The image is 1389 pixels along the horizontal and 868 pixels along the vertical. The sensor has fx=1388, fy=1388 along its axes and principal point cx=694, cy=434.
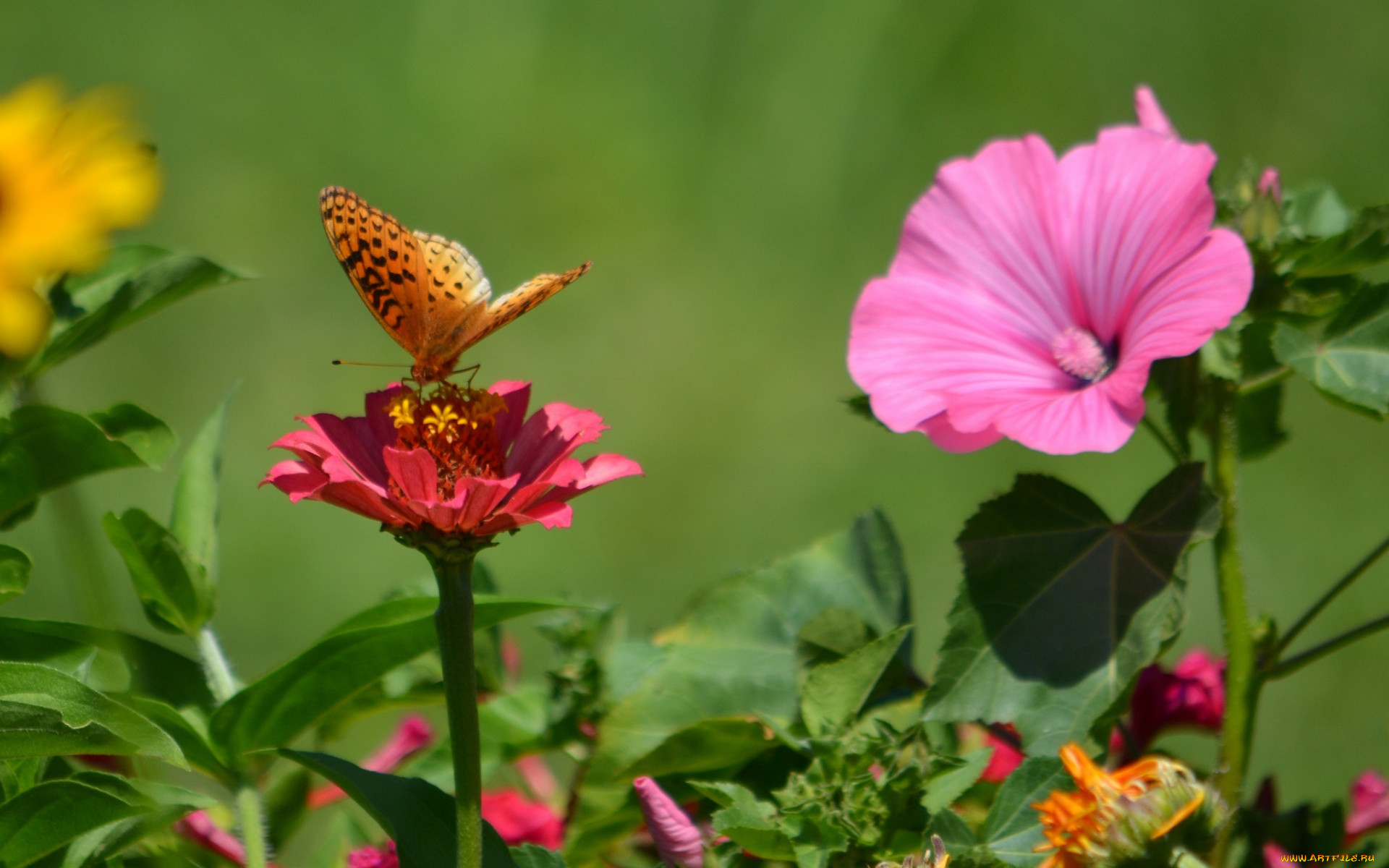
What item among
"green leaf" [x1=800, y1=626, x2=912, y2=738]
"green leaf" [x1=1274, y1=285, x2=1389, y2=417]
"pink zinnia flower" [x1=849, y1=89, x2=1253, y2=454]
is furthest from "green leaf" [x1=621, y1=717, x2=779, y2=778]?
"green leaf" [x1=1274, y1=285, x2=1389, y2=417]

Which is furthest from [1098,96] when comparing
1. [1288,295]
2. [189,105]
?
[1288,295]

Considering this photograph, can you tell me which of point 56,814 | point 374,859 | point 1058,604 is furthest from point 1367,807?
point 56,814

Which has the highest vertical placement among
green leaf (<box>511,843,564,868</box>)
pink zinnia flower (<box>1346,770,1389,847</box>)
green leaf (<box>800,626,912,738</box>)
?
green leaf (<box>800,626,912,738</box>)

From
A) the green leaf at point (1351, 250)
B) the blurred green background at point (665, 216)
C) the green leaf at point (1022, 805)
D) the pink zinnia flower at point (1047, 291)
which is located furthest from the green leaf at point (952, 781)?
the blurred green background at point (665, 216)

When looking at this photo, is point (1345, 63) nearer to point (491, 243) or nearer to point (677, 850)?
point (491, 243)

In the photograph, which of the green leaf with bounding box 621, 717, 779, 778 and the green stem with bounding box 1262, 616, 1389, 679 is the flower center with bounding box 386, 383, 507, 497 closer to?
the green leaf with bounding box 621, 717, 779, 778

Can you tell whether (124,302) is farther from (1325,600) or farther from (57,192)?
(1325,600)
